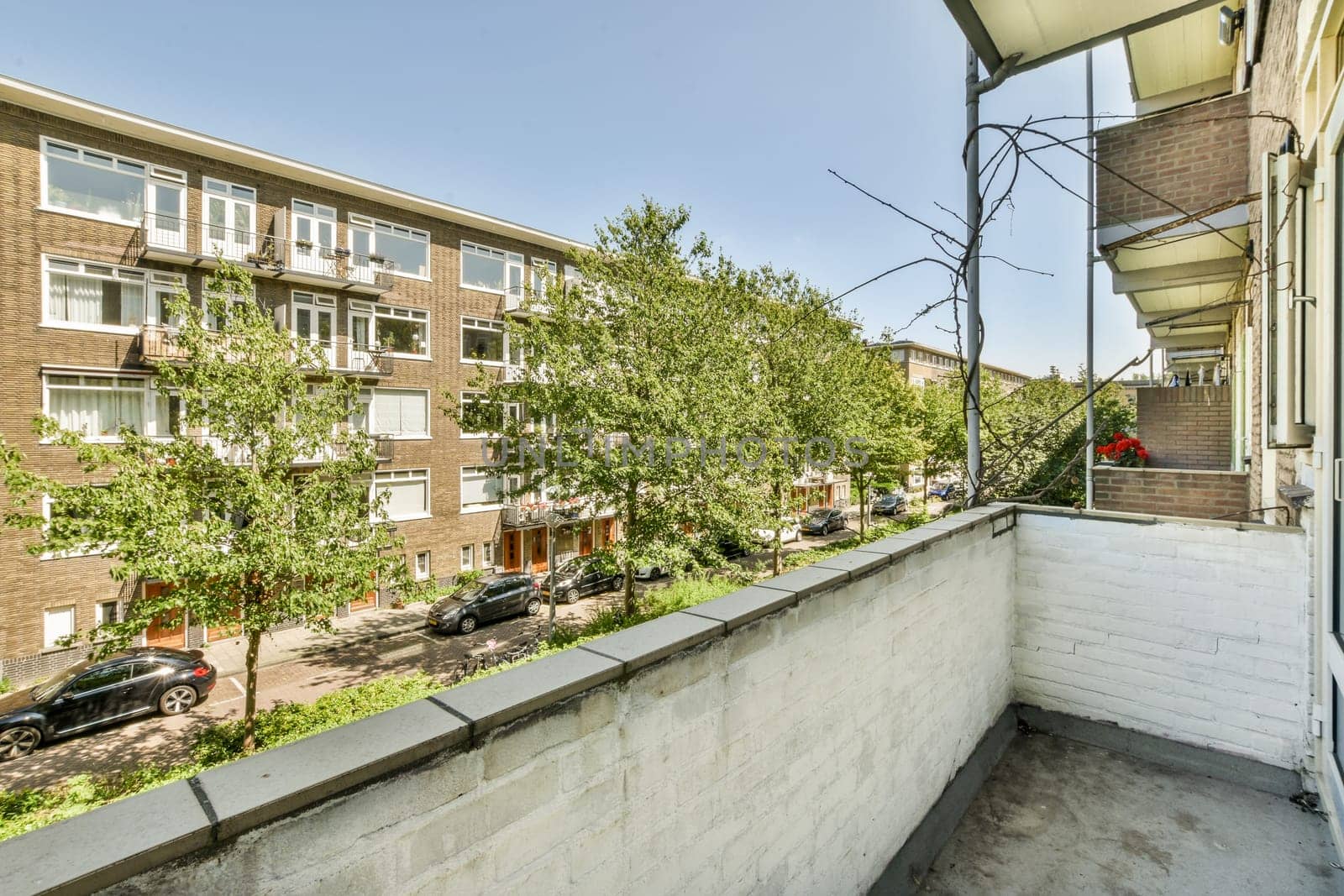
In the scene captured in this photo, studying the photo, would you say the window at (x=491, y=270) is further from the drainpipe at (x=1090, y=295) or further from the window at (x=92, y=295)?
the drainpipe at (x=1090, y=295)

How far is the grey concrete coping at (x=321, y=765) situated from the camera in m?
1.00

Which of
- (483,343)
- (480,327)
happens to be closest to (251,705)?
(483,343)

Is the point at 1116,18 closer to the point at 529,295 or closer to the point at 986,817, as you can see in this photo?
the point at 986,817

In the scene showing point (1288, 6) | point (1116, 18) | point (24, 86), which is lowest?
point (1116, 18)

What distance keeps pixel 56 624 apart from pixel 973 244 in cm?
1846

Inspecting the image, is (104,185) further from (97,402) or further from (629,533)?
(629,533)

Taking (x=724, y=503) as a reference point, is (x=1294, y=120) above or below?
above

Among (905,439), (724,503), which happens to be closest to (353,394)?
(724,503)

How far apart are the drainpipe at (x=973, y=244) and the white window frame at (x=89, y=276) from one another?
17.3 m

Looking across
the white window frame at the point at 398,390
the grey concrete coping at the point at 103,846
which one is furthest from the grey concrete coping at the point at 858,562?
the white window frame at the point at 398,390

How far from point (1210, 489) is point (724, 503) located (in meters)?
8.34

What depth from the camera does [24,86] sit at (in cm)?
1164

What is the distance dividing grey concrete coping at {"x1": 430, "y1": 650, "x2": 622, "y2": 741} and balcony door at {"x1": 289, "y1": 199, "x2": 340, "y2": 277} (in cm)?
1762

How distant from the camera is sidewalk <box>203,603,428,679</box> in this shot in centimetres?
1320
